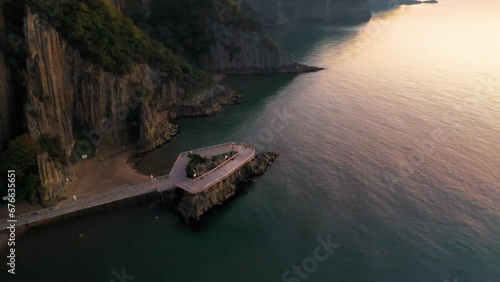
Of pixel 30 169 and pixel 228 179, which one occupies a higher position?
pixel 30 169

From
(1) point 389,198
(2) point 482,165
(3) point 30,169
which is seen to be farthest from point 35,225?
(2) point 482,165

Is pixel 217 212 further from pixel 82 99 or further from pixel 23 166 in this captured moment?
pixel 82 99

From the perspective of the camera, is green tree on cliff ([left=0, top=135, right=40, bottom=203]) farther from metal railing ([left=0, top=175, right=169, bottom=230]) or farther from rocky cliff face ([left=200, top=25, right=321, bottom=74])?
rocky cliff face ([left=200, top=25, right=321, bottom=74])

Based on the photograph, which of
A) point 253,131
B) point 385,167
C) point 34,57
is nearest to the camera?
point 34,57

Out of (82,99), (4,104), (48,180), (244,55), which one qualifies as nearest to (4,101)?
(4,104)

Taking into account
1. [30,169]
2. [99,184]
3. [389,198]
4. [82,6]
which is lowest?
[389,198]

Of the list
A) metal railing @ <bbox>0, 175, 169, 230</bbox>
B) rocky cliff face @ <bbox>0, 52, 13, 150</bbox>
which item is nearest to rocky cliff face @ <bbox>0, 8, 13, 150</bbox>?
rocky cliff face @ <bbox>0, 52, 13, 150</bbox>

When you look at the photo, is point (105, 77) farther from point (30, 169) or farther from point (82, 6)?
point (30, 169)
